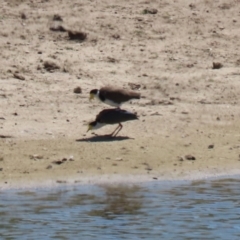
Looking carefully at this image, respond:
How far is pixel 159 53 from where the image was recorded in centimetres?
1363

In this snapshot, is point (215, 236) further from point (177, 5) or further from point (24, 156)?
point (177, 5)

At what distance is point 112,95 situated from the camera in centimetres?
1135

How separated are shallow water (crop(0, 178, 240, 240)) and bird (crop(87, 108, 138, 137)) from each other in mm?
1317

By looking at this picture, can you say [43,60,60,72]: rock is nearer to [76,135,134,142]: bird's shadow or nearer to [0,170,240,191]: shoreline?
[76,135,134,142]: bird's shadow

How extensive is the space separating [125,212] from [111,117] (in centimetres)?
216

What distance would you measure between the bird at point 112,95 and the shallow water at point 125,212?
1.69 m

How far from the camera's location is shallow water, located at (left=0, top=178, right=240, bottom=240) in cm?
845

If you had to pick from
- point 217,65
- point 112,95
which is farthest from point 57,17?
point 112,95

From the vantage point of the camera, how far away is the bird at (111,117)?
11.0 metres

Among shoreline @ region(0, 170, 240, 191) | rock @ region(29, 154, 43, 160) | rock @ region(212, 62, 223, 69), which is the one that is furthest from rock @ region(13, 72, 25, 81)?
shoreline @ region(0, 170, 240, 191)

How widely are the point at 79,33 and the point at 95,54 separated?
475mm

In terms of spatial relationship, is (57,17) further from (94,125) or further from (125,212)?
(125,212)

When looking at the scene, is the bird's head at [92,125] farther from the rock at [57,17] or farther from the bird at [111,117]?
the rock at [57,17]

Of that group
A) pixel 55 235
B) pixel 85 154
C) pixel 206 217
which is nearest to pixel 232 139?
pixel 85 154
